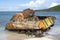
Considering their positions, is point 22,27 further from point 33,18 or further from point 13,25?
point 33,18

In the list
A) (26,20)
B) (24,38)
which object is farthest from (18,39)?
(26,20)

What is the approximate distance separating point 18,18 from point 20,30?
4.20 feet

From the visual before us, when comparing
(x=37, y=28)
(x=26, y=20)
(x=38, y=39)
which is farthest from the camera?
(x=26, y=20)

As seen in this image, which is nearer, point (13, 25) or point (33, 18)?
point (13, 25)

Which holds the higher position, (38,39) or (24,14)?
(24,14)

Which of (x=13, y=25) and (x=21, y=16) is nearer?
(x=13, y=25)

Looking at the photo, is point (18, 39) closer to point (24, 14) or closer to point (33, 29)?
point (33, 29)

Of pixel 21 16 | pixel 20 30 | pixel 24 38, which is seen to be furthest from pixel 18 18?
pixel 24 38

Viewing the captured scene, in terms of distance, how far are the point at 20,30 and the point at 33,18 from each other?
1.96m

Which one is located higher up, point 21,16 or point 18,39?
point 21,16

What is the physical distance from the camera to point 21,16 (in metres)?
14.1

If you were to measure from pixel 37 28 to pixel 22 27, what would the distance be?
93cm

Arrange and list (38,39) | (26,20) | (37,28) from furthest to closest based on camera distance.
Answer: (26,20) < (37,28) < (38,39)

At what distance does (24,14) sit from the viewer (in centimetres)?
1433
